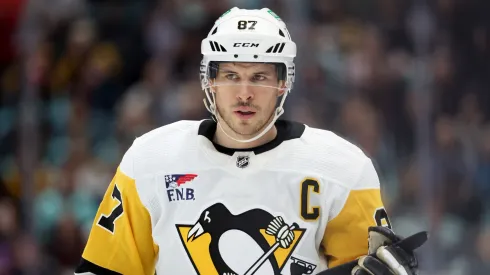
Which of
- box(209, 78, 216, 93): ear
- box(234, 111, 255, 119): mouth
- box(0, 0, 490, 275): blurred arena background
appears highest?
box(209, 78, 216, 93): ear

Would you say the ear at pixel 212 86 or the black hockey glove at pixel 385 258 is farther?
the ear at pixel 212 86

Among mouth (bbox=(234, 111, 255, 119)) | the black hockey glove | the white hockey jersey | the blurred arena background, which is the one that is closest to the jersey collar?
the white hockey jersey

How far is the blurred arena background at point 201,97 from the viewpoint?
531 centimetres

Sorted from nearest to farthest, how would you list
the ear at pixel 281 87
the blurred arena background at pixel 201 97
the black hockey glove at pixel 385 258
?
the black hockey glove at pixel 385 258, the ear at pixel 281 87, the blurred arena background at pixel 201 97

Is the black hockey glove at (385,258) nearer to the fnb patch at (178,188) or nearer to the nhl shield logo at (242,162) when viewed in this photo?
the nhl shield logo at (242,162)

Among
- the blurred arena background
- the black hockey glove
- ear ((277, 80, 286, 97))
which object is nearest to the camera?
the black hockey glove

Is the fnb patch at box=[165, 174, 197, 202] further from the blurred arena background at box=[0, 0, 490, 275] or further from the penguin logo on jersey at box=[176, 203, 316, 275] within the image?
the blurred arena background at box=[0, 0, 490, 275]

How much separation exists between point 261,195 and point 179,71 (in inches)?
118

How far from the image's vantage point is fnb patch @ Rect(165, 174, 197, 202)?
3.04 metres

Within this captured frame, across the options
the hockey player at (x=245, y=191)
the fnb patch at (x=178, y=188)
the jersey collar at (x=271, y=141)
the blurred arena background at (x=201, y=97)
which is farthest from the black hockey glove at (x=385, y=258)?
the blurred arena background at (x=201, y=97)

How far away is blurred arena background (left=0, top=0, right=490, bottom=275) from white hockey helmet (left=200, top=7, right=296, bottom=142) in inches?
84.5

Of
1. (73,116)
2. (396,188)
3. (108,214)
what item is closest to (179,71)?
(73,116)

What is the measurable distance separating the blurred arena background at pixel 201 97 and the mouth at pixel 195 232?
2.27 m

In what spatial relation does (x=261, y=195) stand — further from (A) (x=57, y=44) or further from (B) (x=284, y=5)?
(A) (x=57, y=44)
